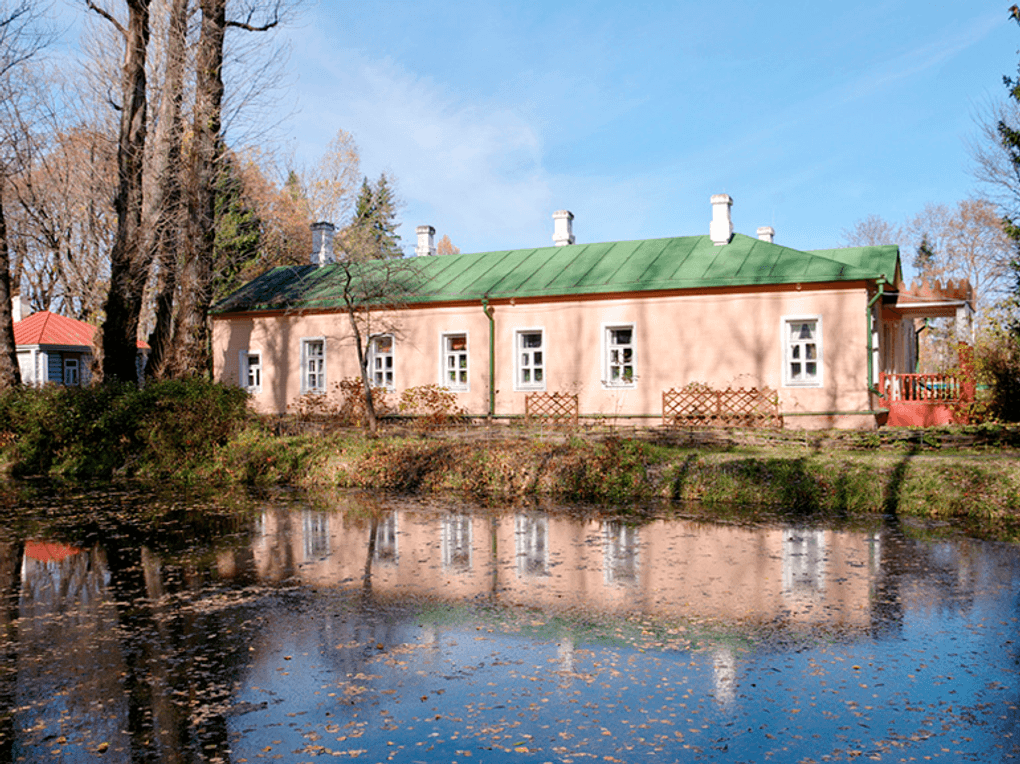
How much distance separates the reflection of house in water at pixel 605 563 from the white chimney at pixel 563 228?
14.8 m

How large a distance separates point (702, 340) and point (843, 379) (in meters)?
3.24

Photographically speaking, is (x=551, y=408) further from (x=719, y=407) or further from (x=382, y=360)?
(x=382, y=360)

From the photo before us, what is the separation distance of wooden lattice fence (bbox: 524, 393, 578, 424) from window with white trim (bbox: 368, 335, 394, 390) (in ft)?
14.2

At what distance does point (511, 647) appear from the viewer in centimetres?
553

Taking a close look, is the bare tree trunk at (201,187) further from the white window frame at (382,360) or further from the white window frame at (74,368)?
the white window frame at (74,368)

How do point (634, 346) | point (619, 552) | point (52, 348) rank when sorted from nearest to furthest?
1. point (619, 552)
2. point (634, 346)
3. point (52, 348)

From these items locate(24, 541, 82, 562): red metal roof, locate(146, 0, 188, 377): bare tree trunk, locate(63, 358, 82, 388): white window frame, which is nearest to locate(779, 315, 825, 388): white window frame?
locate(146, 0, 188, 377): bare tree trunk

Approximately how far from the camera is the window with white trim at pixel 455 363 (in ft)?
72.5

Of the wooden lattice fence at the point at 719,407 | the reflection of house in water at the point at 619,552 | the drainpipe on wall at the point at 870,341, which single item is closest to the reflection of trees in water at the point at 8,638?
the reflection of house in water at the point at 619,552

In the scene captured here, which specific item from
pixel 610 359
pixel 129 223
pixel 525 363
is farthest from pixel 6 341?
pixel 610 359

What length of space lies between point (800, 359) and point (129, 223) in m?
16.1

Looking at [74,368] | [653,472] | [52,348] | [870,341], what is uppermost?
[52,348]

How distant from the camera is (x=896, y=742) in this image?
401 centimetres

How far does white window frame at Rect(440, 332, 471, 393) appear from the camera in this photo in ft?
71.6
